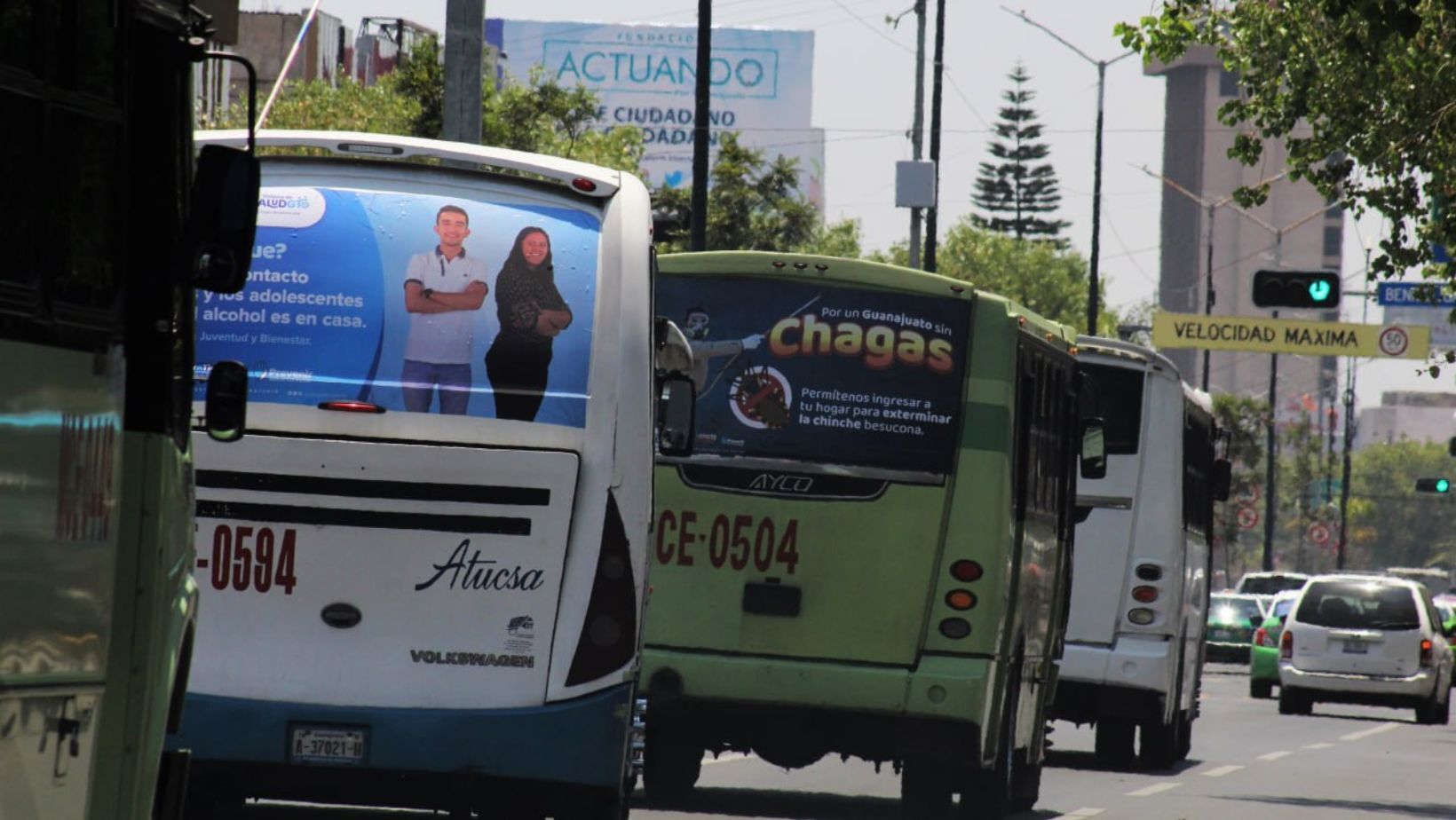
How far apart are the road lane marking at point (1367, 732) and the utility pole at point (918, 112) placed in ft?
55.2

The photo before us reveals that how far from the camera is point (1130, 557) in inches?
848

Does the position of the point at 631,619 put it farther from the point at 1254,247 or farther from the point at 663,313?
the point at 1254,247

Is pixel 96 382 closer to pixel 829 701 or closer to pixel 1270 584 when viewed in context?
pixel 829 701

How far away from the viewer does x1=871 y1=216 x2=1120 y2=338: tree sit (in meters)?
118

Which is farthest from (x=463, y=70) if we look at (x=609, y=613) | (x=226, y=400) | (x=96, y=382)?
(x=96, y=382)

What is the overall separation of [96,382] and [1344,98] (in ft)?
51.4

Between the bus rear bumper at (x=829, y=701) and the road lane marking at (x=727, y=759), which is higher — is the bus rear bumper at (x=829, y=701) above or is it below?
above

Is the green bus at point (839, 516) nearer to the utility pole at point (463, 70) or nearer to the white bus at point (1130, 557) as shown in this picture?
the utility pole at point (463, 70)

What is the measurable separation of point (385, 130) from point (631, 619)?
1368 inches

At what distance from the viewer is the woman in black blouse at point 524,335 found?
9773 mm

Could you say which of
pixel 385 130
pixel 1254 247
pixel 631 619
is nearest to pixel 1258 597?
pixel 385 130

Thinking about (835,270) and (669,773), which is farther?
(669,773)

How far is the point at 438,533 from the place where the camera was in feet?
31.8

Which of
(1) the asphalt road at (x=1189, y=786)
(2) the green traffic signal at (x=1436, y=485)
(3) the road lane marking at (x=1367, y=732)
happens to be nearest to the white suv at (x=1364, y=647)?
(3) the road lane marking at (x=1367, y=732)
